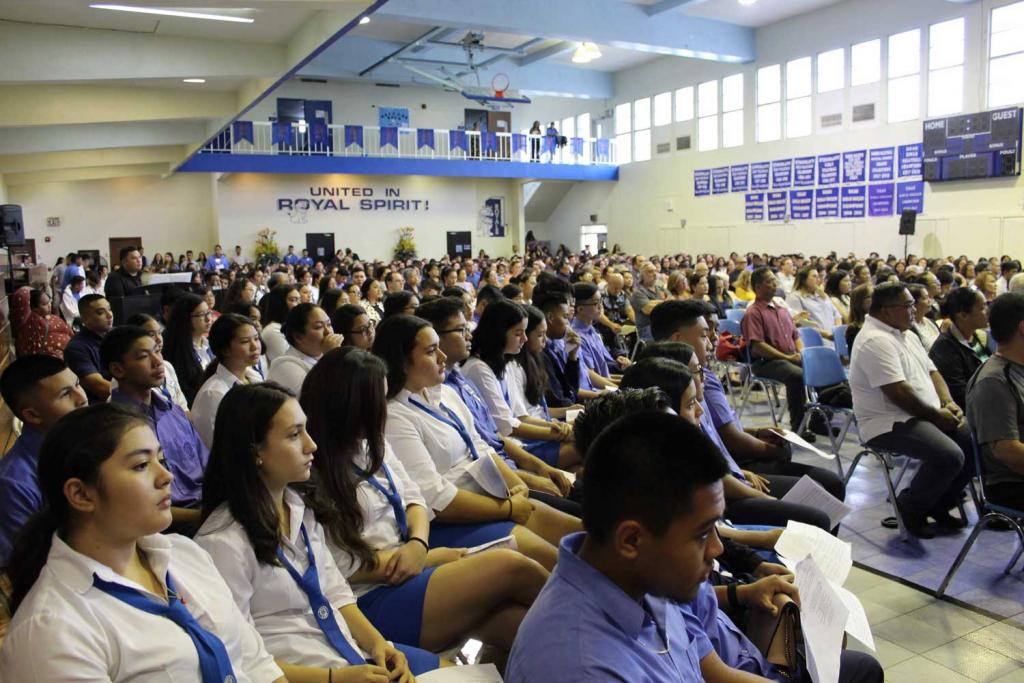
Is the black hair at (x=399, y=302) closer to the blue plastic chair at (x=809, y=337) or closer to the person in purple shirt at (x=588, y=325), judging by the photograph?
the person in purple shirt at (x=588, y=325)

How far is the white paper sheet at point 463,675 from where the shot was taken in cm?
172

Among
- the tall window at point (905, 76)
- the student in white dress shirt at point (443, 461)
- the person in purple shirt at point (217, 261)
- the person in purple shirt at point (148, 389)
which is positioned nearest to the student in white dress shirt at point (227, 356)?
the person in purple shirt at point (148, 389)

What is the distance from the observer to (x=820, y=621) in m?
1.81

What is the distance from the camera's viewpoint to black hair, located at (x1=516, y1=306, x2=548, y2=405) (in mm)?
4051

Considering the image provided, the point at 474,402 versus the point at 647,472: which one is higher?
the point at 647,472

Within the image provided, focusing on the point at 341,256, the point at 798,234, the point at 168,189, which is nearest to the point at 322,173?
the point at 341,256

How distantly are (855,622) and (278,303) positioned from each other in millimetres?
4576

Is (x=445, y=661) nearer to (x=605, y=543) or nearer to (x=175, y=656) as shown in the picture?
(x=175, y=656)

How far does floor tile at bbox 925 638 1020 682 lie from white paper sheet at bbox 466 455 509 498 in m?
1.72

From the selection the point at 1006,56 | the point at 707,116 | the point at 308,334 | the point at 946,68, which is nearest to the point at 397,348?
the point at 308,334

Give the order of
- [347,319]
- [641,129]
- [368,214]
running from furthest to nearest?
[641,129], [368,214], [347,319]

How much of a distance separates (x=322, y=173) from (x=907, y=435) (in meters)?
17.3

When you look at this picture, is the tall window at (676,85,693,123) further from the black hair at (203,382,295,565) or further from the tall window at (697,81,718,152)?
the black hair at (203,382,295,565)

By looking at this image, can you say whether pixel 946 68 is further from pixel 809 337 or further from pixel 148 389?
pixel 148 389
